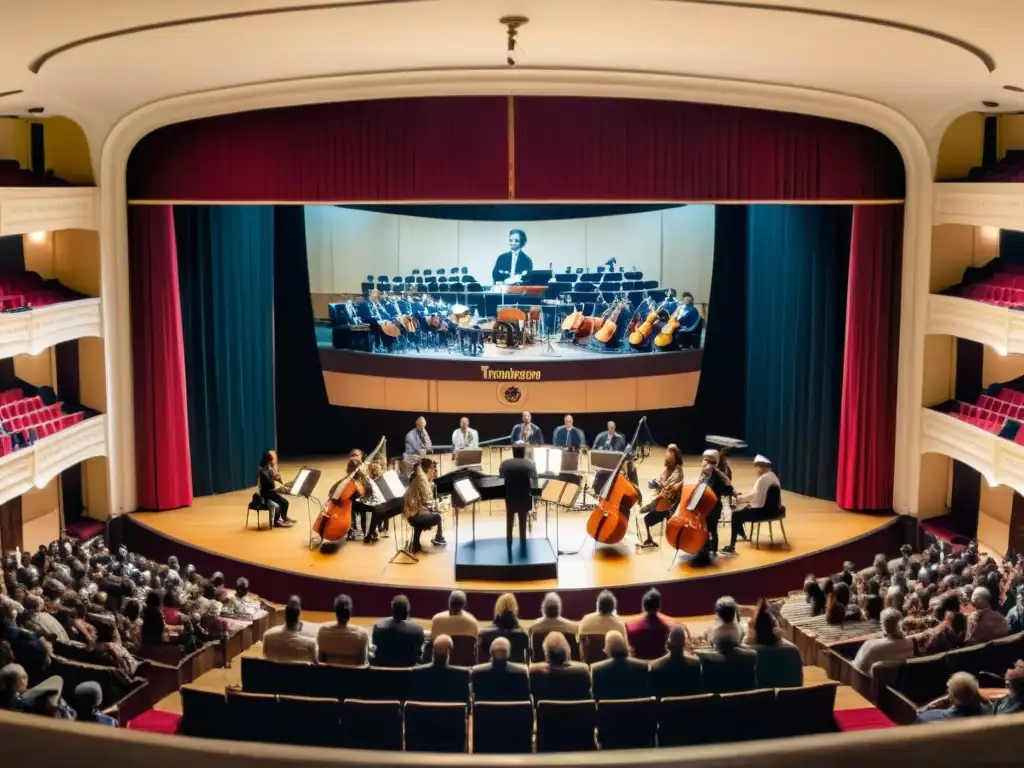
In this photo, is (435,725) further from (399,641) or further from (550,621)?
(550,621)

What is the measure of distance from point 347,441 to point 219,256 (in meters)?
3.74

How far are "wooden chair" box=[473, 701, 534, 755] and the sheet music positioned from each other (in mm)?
4315

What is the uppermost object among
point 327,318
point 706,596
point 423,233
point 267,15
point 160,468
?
point 267,15

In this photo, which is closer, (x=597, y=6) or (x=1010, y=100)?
(x=597, y=6)

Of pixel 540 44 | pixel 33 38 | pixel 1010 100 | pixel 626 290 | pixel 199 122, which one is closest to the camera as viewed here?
pixel 33 38

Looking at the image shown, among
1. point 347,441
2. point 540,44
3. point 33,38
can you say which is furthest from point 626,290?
point 33,38

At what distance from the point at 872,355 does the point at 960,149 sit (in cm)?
234

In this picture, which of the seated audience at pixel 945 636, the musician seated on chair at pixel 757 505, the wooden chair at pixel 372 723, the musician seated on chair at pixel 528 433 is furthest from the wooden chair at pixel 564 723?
the musician seated on chair at pixel 528 433

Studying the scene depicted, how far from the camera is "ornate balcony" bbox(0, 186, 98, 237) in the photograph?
10492 millimetres

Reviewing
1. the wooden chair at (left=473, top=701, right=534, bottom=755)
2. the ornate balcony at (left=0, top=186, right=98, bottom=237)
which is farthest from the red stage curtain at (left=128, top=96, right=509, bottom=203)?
the wooden chair at (left=473, top=701, right=534, bottom=755)

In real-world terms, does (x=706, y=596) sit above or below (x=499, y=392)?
below

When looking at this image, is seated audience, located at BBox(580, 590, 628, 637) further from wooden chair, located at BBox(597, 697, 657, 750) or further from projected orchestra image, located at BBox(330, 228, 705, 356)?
projected orchestra image, located at BBox(330, 228, 705, 356)

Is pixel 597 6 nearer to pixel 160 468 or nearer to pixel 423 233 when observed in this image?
pixel 160 468

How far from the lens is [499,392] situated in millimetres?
15352
